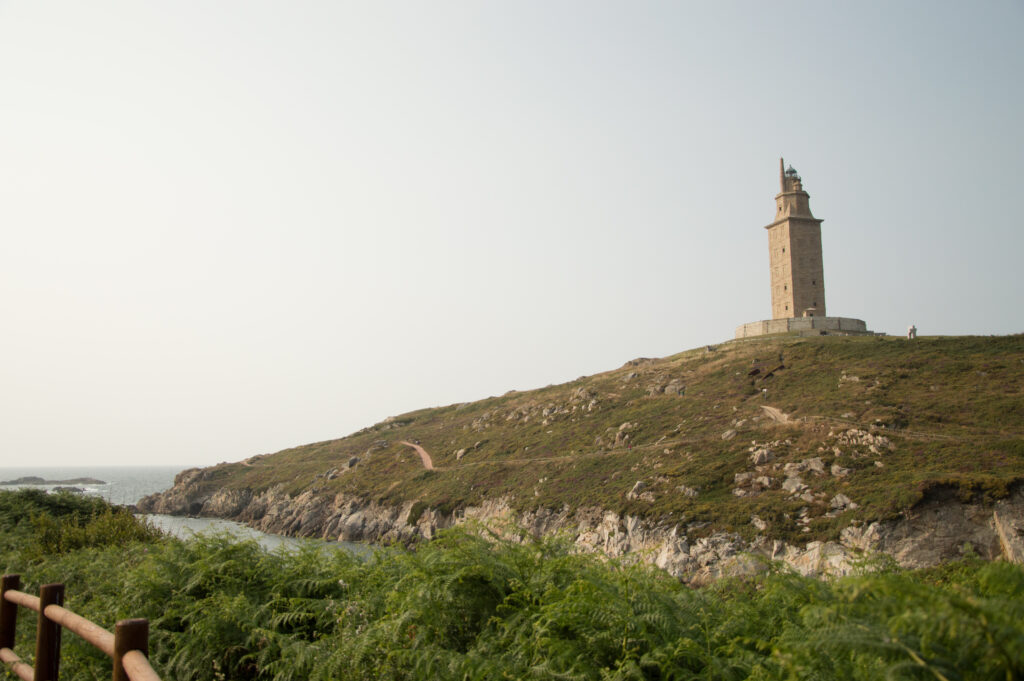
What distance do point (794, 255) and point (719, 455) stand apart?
151 feet

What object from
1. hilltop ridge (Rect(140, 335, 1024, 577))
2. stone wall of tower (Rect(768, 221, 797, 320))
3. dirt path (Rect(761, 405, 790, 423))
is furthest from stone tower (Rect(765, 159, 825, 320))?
dirt path (Rect(761, 405, 790, 423))

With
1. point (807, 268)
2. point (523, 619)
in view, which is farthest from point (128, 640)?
point (807, 268)

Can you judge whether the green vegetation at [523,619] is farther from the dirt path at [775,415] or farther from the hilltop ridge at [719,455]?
the dirt path at [775,415]

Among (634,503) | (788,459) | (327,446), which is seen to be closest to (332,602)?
(634,503)

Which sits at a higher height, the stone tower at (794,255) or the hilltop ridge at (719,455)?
the stone tower at (794,255)

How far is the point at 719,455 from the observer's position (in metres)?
44.8

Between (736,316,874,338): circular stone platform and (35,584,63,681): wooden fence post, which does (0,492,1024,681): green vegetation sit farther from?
(736,316,874,338): circular stone platform

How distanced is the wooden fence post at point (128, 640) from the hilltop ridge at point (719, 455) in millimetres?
14885

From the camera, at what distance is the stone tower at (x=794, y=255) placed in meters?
80.6

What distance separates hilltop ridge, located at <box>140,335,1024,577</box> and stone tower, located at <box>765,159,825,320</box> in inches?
484

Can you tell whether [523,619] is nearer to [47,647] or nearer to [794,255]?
[47,647]

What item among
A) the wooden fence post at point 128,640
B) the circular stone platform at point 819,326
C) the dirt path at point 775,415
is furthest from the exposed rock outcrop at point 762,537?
the circular stone platform at point 819,326

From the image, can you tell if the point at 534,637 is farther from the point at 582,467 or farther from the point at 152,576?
the point at 582,467

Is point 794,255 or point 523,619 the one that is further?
point 794,255
